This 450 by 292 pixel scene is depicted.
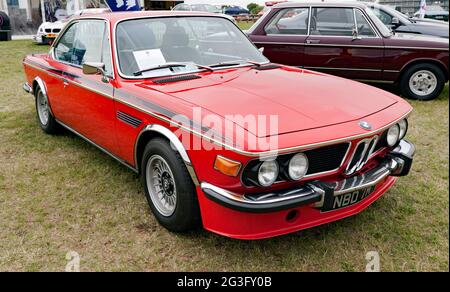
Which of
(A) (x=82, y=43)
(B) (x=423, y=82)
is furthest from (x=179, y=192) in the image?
(B) (x=423, y=82)

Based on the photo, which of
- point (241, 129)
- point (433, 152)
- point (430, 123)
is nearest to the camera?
point (241, 129)

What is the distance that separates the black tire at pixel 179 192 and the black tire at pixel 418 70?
531 cm

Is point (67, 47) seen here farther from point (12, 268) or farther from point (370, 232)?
point (370, 232)

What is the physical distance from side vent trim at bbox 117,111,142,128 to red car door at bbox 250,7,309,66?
181 inches

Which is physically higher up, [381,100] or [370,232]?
[381,100]

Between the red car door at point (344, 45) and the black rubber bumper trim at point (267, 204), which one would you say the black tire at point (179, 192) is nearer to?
the black rubber bumper trim at point (267, 204)

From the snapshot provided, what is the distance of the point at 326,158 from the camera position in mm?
2473

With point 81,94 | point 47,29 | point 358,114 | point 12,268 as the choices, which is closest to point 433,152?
point 358,114

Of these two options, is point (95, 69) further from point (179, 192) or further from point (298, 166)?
point (298, 166)

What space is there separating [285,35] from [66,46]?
4039 millimetres

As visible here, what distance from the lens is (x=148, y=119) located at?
114 inches

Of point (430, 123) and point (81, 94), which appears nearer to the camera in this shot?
point (81, 94)

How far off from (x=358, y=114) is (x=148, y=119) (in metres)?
1.49

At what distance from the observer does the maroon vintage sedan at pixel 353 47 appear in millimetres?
6516
